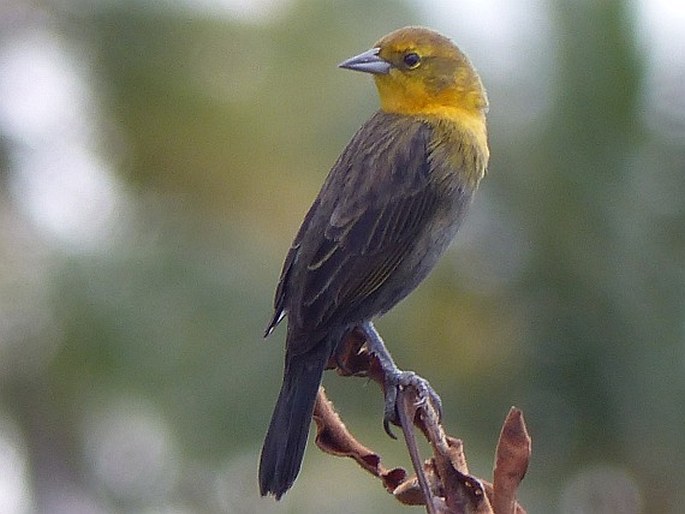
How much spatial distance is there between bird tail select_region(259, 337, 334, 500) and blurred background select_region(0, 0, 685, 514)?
2.89m

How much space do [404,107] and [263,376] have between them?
286 cm

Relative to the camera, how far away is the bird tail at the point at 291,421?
3.10 m

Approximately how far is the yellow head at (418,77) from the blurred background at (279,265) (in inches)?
93.1

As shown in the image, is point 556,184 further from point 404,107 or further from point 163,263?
point 404,107

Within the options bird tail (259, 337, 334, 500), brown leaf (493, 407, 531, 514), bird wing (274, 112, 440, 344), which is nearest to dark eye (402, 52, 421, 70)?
bird wing (274, 112, 440, 344)

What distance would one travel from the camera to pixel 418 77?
13.9 ft

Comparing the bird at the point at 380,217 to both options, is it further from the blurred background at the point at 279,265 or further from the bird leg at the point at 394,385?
the blurred background at the point at 279,265

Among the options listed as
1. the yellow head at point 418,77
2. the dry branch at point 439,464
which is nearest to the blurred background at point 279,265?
the yellow head at point 418,77

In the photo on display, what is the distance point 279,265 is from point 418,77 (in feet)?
9.46

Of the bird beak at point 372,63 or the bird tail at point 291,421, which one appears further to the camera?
the bird beak at point 372,63

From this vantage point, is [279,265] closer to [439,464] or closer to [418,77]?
[418,77]

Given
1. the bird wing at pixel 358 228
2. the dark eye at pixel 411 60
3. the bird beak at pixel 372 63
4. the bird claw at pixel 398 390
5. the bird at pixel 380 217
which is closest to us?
the bird claw at pixel 398 390

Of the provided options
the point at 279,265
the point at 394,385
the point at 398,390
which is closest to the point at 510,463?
the point at 398,390

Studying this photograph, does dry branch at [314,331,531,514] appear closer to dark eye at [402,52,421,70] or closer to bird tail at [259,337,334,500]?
bird tail at [259,337,334,500]
